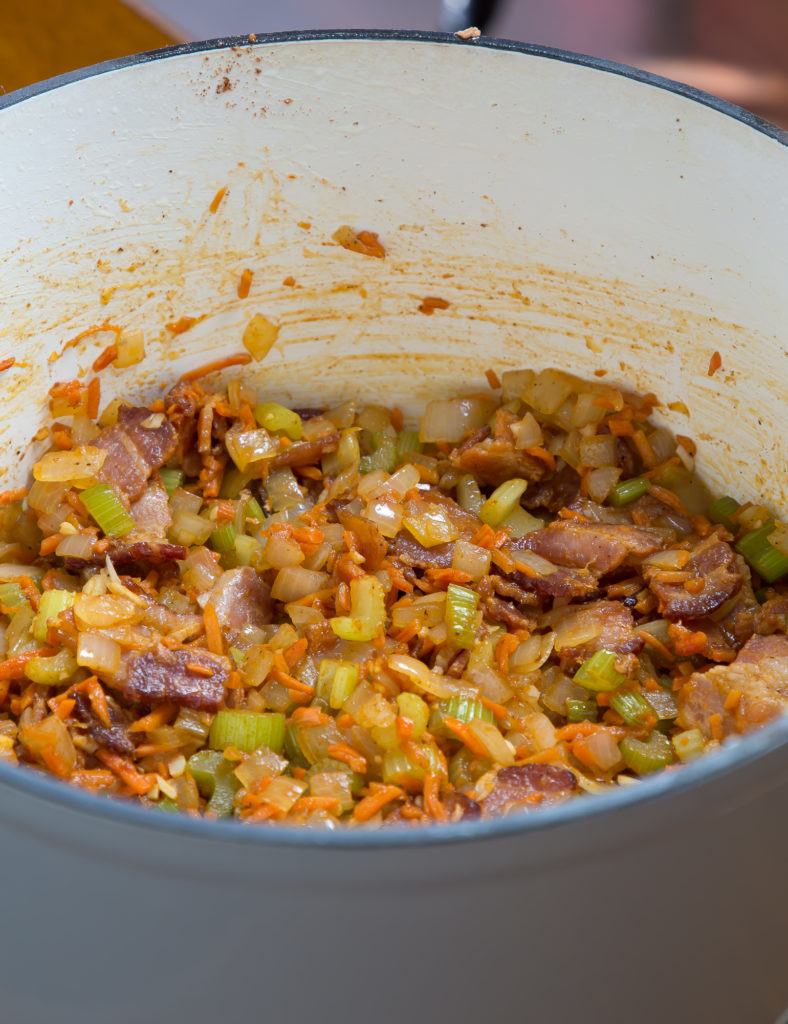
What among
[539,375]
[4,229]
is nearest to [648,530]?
[539,375]

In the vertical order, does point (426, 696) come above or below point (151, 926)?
below

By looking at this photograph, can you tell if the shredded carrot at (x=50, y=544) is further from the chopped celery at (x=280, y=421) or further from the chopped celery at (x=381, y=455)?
the chopped celery at (x=381, y=455)

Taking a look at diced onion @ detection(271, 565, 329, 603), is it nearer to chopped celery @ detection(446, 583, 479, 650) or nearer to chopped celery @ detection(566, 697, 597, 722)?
chopped celery @ detection(446, 583, 479, 650)

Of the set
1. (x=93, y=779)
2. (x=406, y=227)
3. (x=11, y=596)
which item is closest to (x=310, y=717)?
(x=93, y=779)

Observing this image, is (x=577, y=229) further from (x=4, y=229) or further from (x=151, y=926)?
(x=151, y=926)

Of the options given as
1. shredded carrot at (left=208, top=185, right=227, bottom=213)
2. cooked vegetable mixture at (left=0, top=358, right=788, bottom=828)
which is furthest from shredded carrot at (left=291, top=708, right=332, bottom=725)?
shredded carrot at (left=208, top=185, right=227, bottom=213)

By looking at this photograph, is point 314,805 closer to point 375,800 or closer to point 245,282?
point 375,800

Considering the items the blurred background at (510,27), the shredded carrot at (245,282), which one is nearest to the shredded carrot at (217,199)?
the shredded carrot at (245,282)
